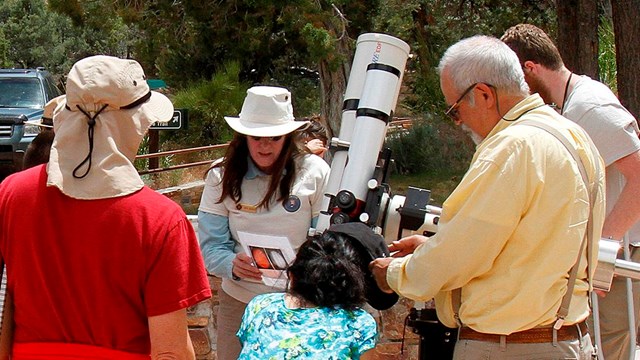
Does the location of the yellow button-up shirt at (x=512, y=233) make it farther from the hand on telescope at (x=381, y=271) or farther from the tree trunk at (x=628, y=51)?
the tree trunk at (x=628, y=51)

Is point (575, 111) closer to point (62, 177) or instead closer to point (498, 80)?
point (498, 80)

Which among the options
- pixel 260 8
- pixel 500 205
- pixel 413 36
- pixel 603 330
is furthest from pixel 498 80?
pixel 413 36

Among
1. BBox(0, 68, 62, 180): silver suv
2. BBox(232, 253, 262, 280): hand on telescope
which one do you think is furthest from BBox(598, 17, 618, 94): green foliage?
BBox(232, 253, 262, 280): hand on telescope

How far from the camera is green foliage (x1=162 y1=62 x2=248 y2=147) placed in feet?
54.4

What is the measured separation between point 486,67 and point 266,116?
4.39ft

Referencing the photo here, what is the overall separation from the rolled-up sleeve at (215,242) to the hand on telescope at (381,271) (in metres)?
0.96

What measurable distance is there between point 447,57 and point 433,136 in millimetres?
16533

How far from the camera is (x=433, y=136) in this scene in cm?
1906

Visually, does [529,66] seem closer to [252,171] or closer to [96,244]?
[252,171]

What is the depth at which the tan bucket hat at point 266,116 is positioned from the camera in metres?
3.62

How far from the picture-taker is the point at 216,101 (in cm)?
1670

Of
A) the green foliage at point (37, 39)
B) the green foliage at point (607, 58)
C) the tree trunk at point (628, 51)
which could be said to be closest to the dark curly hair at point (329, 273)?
the tree trunk at point (628, 51)

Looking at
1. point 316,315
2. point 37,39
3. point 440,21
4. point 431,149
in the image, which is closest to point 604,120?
point 316,315

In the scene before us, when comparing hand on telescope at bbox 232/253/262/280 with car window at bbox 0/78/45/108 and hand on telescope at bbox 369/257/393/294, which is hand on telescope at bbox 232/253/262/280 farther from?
car window at bbox 0/78/45/108
